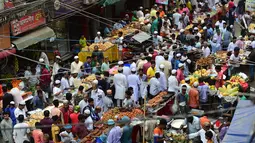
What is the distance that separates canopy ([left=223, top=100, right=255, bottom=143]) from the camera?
34.9ft

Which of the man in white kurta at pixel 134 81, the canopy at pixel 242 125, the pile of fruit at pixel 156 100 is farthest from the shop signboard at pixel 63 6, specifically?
the canopy at pixel 242 125

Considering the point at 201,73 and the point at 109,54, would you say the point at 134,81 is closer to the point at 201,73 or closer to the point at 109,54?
the point at 201,73

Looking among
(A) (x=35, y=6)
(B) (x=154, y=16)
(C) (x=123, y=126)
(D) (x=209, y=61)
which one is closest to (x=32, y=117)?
(C) (x=123, y=126)

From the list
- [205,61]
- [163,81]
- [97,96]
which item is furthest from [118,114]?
[205,61]

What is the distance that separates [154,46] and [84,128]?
26.1 feet

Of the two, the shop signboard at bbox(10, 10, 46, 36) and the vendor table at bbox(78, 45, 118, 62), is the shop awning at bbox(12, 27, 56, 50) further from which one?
the vendor table at bbox(78, 45, 118, 62)

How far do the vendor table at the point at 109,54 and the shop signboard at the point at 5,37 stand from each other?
288 centimetres

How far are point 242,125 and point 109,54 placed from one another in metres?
9.62

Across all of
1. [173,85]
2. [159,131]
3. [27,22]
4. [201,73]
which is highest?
[27,22]

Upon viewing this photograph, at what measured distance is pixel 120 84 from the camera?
55.3ft

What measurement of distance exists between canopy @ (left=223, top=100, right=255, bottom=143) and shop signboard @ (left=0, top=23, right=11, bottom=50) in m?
8.88

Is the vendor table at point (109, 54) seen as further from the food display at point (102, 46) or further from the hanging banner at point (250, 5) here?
the hanging banner at point (250, 5)

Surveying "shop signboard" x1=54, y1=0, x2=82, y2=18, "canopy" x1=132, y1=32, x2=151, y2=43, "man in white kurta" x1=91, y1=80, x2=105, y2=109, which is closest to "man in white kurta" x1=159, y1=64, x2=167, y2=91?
"man in white kurta" x1=91, y1=80, x2=105, y2=109

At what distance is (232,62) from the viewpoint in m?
19.0
